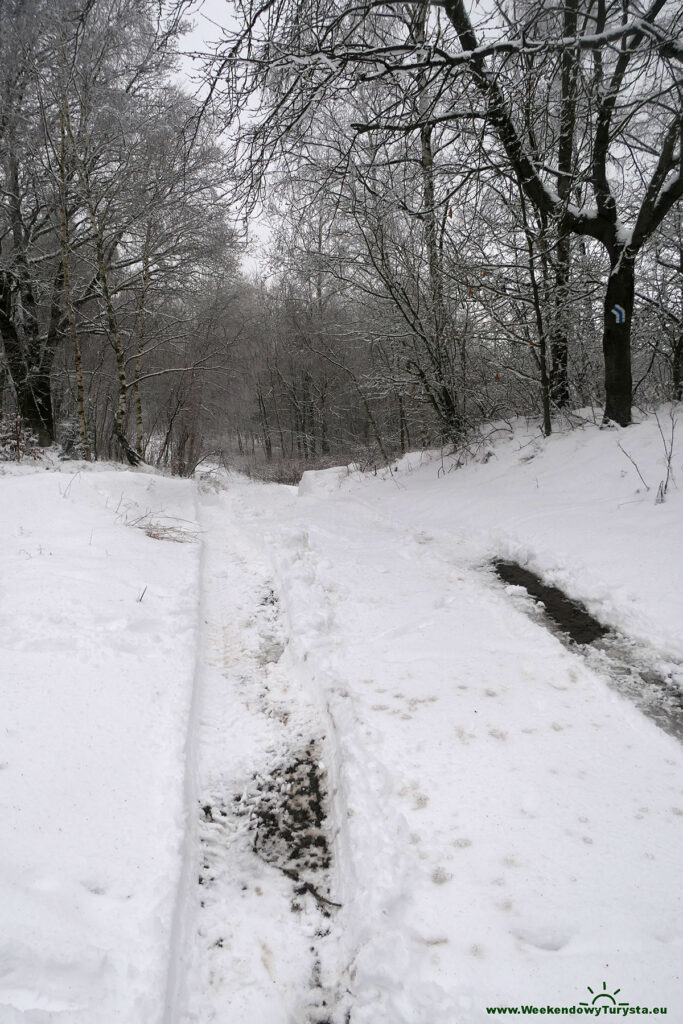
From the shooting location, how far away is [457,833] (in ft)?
7.30

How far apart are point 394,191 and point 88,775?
383 inches

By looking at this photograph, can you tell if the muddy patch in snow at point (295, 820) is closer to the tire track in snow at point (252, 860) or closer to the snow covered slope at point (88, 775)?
the tire track in snow at point (252, 860)

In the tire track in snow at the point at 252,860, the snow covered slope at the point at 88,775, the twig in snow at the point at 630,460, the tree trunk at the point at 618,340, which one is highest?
the tree trunk at the point at 618,340

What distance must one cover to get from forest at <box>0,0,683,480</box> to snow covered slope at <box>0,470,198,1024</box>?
13.1ft

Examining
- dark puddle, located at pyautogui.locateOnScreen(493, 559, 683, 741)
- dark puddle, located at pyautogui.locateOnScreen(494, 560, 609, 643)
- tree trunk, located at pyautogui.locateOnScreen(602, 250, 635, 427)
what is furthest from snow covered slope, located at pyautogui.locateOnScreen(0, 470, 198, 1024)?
tree trunk, located at pyautogui.locateOnScreen(602, 250, 635, 427)

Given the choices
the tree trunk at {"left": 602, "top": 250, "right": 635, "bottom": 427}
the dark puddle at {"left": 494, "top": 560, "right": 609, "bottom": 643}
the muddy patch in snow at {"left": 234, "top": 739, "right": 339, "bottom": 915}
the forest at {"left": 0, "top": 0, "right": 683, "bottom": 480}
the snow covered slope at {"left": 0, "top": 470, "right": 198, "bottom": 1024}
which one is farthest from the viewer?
the tree trunk at {"left": 602, "top": 250, "right": 635, "bottom": 427}

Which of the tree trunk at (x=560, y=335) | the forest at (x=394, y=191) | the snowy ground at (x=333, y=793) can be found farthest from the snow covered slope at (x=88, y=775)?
the tree trunk at (x=560, y=335)

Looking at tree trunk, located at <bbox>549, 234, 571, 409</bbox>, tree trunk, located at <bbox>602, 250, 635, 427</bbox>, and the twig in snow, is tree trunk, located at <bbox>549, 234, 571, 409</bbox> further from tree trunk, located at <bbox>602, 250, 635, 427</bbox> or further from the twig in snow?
the twig in snow

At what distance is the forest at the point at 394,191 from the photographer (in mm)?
5086

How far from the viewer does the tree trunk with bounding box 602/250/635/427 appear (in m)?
7.31

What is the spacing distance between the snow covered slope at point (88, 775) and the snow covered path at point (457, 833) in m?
0.29

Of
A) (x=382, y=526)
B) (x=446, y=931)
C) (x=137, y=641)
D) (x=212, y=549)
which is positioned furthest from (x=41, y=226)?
(x=446, y=931)

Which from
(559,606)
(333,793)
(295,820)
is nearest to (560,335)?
(559,606)

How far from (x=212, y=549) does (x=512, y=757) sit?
5229 millimetres
